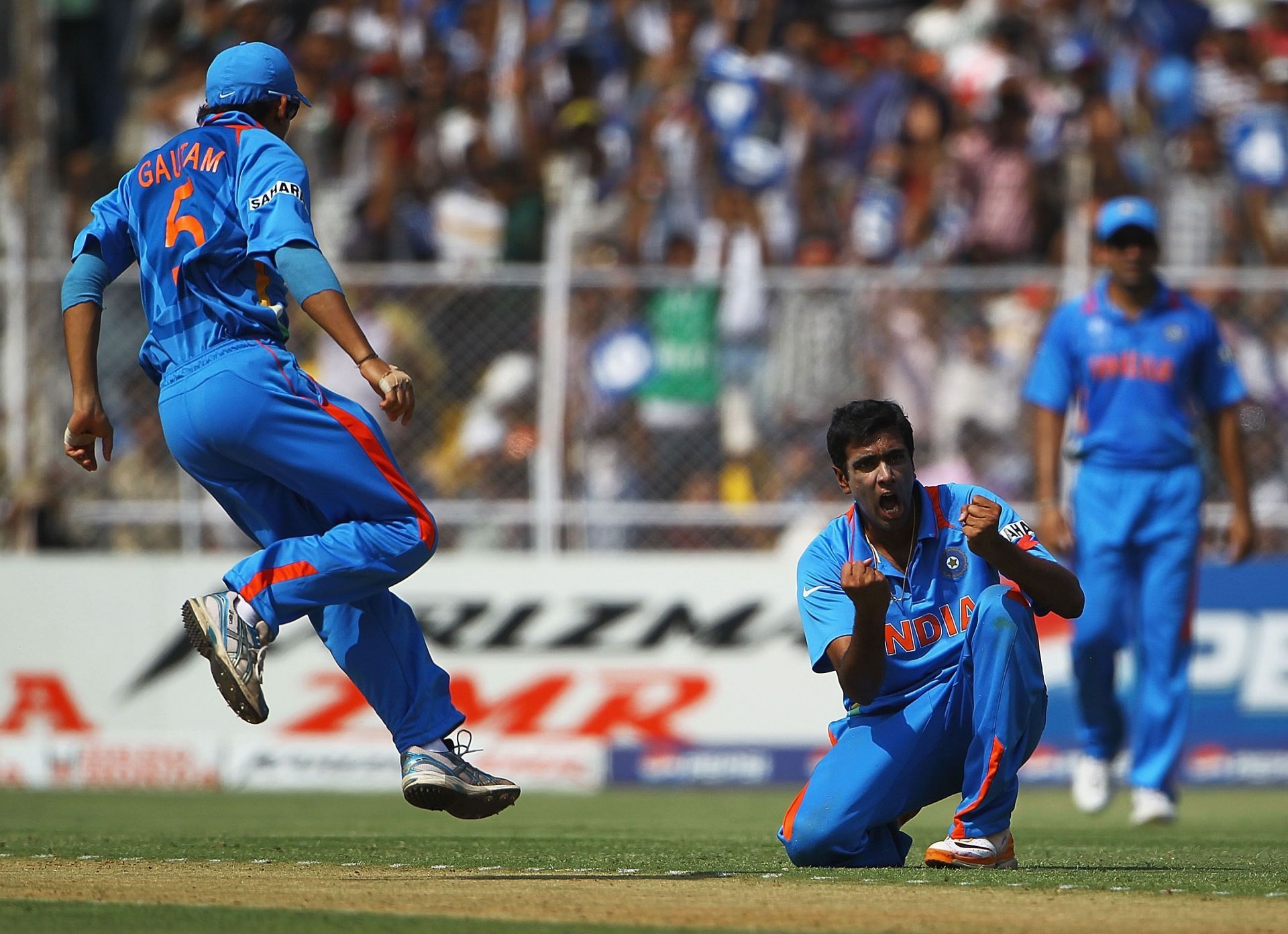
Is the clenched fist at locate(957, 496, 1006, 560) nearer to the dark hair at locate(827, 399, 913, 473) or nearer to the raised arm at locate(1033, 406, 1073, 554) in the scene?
the dark hair at locate(827, 399, 913, 473)

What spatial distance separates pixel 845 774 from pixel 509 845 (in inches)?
59.5

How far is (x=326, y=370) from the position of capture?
12.3 meters

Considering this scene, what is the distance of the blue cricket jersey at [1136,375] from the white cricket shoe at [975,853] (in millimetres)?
3789

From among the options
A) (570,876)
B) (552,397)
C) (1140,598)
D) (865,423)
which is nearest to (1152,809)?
(1140,598)

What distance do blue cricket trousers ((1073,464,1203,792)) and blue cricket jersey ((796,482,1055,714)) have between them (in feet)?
10.5

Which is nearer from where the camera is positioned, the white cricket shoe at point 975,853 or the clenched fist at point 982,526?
the clenched fist at point 982,526

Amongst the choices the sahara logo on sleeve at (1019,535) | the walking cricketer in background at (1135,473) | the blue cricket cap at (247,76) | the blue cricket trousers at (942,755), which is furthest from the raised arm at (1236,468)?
the blue cricket cap at (247,76)

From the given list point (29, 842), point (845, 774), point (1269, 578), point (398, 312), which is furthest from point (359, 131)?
point (845, 774)

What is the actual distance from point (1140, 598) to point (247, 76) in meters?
5.08

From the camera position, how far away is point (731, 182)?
13.5m

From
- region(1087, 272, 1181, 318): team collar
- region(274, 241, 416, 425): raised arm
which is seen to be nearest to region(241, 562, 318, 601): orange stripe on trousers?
region(274, 241, 416, 425): raised arm

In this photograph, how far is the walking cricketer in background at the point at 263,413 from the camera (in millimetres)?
5598

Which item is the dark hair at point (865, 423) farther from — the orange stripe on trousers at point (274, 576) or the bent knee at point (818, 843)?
the orange stripe on trousers at point (274, 576)

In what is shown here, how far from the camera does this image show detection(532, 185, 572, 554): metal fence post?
40.1 feet
